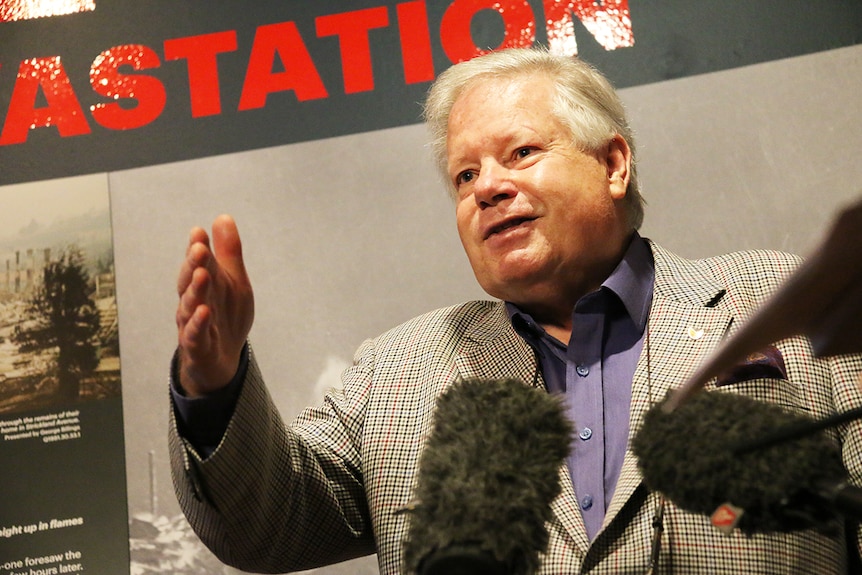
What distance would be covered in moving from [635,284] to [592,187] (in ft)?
0.76

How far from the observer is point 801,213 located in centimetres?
218

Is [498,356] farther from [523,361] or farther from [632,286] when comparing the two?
[632,286]

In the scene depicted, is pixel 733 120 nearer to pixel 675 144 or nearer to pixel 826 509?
pixel 675 144

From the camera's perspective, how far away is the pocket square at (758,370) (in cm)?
154

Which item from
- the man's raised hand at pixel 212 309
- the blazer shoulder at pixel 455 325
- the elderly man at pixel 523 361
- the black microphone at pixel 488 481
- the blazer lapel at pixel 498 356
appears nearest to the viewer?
the black microphone at pixel 488 481

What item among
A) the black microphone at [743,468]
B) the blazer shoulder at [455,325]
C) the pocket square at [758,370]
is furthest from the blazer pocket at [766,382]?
the black microphone at [743,468]

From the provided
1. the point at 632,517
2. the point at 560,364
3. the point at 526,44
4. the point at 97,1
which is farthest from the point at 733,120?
the point at 97,1

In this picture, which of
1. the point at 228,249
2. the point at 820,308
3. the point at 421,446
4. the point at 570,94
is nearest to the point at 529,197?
the point at 570,94

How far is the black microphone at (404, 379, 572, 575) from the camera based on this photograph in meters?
0.83

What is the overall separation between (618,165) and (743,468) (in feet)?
3.96

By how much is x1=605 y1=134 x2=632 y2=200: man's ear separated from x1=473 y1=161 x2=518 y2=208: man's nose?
0.25m

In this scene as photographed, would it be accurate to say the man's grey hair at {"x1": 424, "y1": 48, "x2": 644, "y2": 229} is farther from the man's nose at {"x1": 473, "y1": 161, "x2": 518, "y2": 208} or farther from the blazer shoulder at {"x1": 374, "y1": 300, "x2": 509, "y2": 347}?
the blazer shoulder at {"x1": 374, "y1": 300, "x2": 509, "y2": 347}

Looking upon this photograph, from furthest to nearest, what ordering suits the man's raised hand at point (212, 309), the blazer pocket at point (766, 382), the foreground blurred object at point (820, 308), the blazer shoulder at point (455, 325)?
the blazer shoulder at point (455, 325)
the blazer pocket at point (766, 382)
the man's raised hand at point (212, 309)
the foreground blurred object at point (820, 308)

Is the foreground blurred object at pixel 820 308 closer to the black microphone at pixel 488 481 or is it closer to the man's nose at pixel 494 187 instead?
the black microphone at pixel 488 481
